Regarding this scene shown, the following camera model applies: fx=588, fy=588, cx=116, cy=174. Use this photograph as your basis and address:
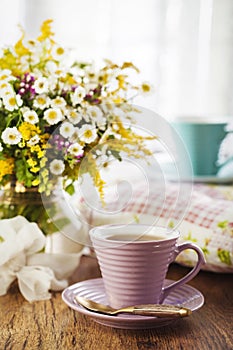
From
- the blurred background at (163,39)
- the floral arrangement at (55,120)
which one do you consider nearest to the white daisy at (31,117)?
the floral arrangement at (55,120)

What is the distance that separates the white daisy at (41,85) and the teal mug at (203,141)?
0.60 metres

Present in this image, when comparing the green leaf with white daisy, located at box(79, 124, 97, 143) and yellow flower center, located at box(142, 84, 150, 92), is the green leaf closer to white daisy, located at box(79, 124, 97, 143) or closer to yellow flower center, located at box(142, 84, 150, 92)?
white daisy, located at box(79, 124, 97, 143)

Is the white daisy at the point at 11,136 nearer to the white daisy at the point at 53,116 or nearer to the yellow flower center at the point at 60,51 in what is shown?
the white daisy at the point at 53,116

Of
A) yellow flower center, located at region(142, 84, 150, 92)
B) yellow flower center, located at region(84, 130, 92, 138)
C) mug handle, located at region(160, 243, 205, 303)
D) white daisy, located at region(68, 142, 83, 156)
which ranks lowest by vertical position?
mug handle, located at region(160, 243, 205, 303)

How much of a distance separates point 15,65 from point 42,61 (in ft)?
0.14

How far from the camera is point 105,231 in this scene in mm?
852

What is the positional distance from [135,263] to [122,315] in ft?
0.25

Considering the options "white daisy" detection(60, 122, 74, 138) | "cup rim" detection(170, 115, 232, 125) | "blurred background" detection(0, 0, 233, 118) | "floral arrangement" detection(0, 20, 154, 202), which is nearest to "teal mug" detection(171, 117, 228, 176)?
"cup rim" detection(170, 115, 232, 125)

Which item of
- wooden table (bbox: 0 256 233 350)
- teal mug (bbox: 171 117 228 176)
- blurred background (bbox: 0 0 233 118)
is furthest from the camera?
blurred background (bbox: 0 0 233 118)

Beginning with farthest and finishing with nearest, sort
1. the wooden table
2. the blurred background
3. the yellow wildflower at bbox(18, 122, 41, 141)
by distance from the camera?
1. the blurred background
2. the yellow wildflower at bbox(18, 122, 41, 141)
3. the wooden table

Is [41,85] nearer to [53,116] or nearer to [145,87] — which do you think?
[53,116]

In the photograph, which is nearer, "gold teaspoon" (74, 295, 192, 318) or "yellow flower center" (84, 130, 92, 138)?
"gold teaspoon" (74, 295, 192, 318)

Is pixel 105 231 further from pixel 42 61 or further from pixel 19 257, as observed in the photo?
pixel 42 61

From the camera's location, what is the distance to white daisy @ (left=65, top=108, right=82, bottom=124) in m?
0.89
